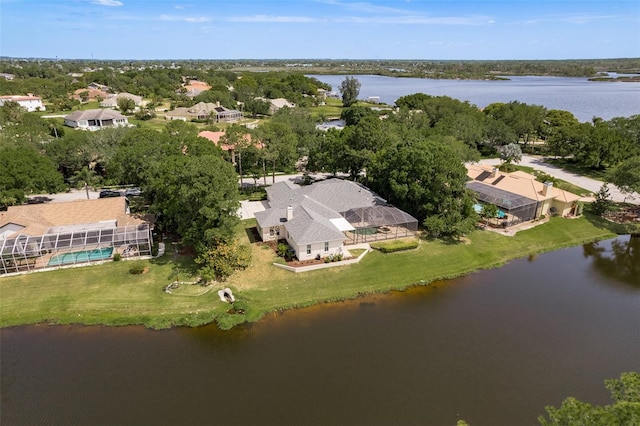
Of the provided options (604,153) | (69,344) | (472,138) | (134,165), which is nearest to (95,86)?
(134,165)

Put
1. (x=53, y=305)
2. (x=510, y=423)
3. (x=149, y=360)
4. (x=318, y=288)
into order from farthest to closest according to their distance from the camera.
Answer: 1. (x=318, y=288)
2. (x=53, y=305)
3. (x=149, y=360)
4. (x=510, y=423)

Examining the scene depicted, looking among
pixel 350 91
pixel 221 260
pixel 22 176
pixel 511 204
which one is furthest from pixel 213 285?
pixel 350 91

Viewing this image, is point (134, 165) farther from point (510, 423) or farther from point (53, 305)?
point (510, 423)

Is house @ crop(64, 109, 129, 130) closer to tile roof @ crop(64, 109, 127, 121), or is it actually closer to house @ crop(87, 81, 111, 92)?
tile roof @ crop(64, 109, 127, 121)

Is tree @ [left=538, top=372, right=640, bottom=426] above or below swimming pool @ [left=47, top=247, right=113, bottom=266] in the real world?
Answer: above

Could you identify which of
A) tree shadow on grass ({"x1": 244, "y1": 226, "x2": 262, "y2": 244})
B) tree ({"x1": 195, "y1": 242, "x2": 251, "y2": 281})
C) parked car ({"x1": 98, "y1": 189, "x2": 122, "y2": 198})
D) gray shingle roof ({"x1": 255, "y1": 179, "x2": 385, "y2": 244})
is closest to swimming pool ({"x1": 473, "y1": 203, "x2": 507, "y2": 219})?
gray shingle roof ({"x1": 255, "y1": 179, "x2": 385, "y2": 244})

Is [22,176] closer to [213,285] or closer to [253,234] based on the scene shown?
[253,234]

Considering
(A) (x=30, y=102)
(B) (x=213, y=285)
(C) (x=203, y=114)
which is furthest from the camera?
(A) (x=30, y=102)
